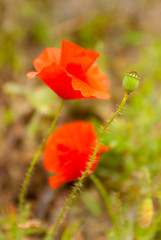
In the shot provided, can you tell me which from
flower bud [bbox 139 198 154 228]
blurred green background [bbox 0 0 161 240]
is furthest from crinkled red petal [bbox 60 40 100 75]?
flower bud [bbox 139 198 154 228]

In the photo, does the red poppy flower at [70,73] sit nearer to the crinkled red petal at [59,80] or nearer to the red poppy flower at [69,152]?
the crinkled red petal at [59,80]

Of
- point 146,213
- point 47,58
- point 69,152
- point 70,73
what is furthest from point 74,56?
point 146,213

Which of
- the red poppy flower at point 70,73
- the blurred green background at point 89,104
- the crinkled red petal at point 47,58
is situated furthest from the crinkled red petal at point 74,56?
the blurred green background at point 89,104

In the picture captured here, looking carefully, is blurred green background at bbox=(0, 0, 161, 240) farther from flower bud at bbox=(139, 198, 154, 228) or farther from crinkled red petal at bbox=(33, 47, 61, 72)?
crinkled red petal at bbox=(33, 47, 61, 72)

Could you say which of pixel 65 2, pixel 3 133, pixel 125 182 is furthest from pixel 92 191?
pixel 65 2

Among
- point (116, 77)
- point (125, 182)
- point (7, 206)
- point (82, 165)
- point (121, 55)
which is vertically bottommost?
point (7, 206)

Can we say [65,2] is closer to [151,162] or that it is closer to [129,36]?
[129,36]
